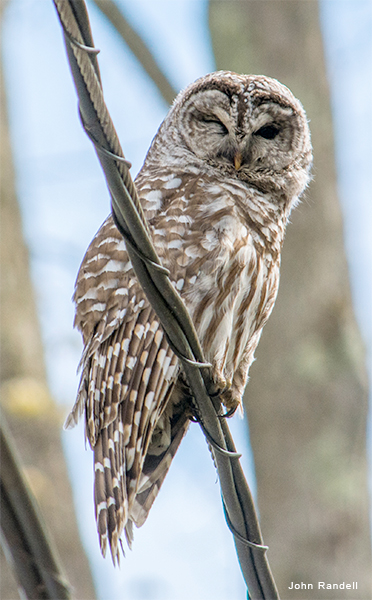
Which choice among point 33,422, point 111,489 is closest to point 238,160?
point 111,489

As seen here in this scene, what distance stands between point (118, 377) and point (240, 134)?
1284mm

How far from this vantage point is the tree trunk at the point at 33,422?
17.1ft

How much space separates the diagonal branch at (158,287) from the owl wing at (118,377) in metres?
0.51

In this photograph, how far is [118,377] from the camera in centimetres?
261

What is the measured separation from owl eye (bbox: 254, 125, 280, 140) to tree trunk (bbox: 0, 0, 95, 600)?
2.80 m

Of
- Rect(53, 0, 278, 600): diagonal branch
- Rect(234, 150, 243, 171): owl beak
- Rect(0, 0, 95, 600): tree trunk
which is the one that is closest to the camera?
Rect(53, 0, 278, 600): diagonal branch

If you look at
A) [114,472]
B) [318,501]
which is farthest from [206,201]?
[318,501]

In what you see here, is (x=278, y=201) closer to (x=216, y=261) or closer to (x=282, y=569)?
(x=216, y=261)

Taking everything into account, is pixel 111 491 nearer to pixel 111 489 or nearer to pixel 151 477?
pixel 111 489

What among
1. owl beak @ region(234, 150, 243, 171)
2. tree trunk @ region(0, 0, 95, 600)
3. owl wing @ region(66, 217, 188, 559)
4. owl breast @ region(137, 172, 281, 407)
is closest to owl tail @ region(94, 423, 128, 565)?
owl wing @ region(66, 217, 188, 559)

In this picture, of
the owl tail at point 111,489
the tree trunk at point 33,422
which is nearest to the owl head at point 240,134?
the owl tail at point 111,489

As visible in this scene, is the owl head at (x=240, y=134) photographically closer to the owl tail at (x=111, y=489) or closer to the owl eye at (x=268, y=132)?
the owl eye at (x=268, y=132)

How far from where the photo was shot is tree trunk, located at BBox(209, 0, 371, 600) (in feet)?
16.6

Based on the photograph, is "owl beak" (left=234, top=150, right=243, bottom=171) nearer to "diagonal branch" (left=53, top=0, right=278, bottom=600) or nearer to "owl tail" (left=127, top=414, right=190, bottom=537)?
"owl tail" (left=127, top=414, right=190, bottom=537)
